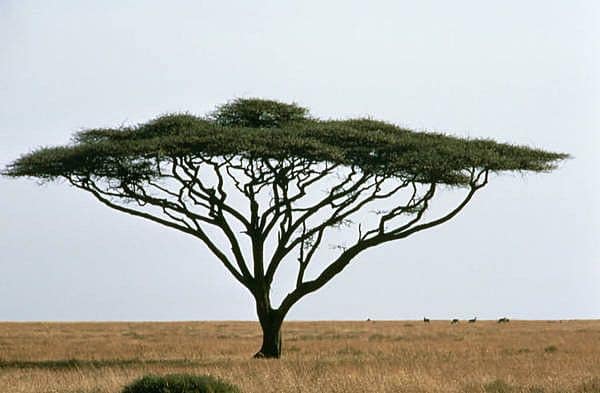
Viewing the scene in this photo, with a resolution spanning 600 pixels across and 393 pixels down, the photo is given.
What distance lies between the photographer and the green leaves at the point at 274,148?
2755cm

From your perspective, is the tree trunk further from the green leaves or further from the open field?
the green leaves

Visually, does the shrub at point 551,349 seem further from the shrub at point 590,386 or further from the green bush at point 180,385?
the green bush at point 180,385

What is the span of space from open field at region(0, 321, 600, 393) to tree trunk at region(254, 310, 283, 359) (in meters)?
0.58

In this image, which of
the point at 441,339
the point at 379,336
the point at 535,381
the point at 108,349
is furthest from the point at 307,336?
the point at 535,381

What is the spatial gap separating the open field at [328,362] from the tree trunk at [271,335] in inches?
22.8

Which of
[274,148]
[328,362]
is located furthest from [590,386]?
[274,148]

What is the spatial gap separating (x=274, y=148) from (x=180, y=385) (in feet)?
42.6

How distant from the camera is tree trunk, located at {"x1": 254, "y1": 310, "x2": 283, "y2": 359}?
29.2 metres

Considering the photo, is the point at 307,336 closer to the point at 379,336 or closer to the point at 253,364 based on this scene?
the point at 379,336

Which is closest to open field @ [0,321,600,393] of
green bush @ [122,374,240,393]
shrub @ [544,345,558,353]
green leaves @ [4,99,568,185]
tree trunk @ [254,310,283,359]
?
shrub @ [544,345,558,353]

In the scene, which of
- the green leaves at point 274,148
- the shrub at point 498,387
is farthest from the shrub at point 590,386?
the green leaves at point 274,148

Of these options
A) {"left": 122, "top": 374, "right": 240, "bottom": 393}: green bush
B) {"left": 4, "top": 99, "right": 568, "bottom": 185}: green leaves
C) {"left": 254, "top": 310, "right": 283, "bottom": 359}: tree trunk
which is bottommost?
{"left": 122, "top": 374, "right": 240, "bottom": 393}: green bush

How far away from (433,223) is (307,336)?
1401 cm

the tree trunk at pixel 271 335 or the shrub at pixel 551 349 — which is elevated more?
the tree trunk at pixel 271 335
